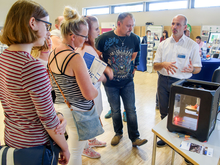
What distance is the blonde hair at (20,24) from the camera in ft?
2.44

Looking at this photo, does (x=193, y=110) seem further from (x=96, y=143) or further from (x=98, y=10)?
(x=98, y=10)

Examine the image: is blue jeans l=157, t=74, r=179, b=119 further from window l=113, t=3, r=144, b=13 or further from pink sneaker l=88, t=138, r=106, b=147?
window l=113, t=3, r=144, b=13

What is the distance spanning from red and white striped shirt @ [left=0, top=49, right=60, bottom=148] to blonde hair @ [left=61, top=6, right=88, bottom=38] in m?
0.49

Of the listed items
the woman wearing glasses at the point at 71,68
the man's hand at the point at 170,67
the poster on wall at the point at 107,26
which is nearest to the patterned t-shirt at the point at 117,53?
the man's hand at the point at 170,67

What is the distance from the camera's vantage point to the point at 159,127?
133 centimetres

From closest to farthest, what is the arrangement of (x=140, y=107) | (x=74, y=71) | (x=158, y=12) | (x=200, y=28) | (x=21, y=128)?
(x=21, y=128)
(x=74, y=71)
(x=140, y=107)
(x=200, y=28)
(x=158, y=12)

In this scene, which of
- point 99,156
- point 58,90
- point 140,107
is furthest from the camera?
point 140,107

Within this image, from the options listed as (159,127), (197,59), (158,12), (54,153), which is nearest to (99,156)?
(159,127)

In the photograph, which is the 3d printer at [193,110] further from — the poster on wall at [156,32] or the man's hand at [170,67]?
the poster on wall at [156,32]

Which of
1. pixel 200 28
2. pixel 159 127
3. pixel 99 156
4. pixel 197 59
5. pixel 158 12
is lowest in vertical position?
pixel 99 156

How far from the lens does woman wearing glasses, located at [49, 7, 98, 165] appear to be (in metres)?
1.11

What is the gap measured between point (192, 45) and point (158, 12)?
6.53 meters

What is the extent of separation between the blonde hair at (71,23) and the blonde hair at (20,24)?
40 centimetres

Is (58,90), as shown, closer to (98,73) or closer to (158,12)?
(98,73)
